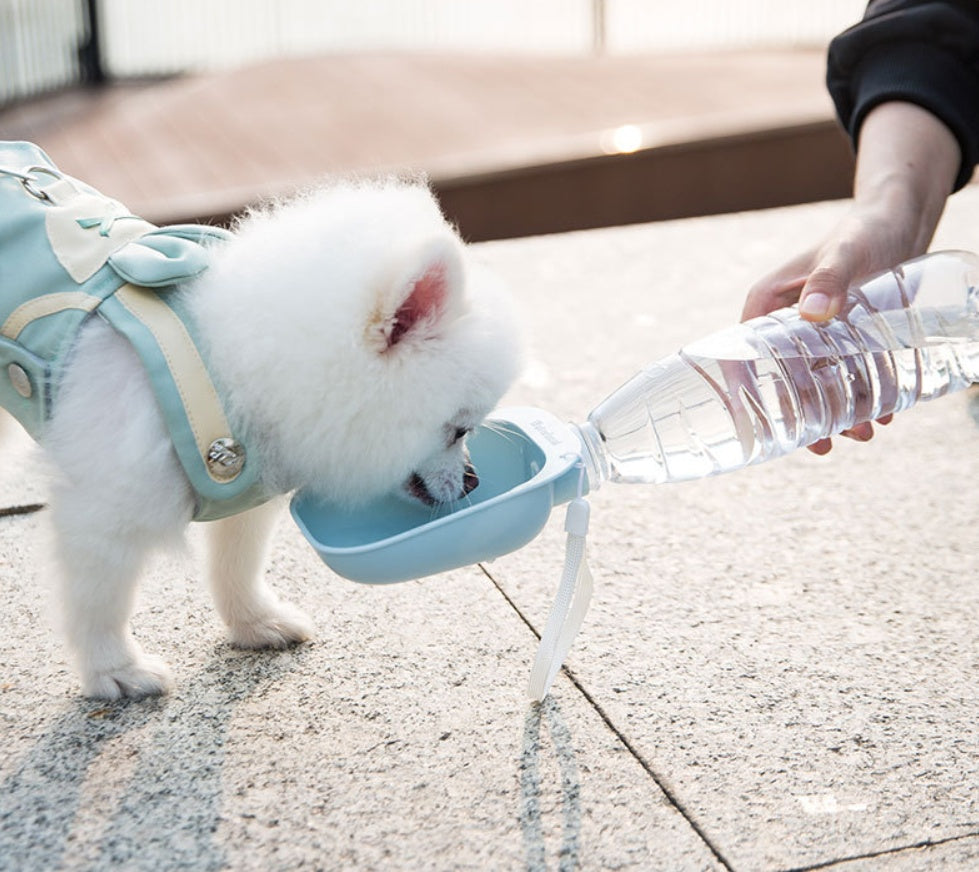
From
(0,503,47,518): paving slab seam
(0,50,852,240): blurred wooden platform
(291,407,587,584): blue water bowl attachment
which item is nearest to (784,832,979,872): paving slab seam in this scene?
(291,407,587,584): blue water bowl attachment

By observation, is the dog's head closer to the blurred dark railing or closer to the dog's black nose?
the dog's black nose

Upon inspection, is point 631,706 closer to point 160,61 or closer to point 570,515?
point 570,515

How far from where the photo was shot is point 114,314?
6.38ft

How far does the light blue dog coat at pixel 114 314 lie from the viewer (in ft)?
6.26

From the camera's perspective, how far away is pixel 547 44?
34.2ft

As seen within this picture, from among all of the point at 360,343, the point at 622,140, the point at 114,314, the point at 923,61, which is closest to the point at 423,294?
the point at 360,343

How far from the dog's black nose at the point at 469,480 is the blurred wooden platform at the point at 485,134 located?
15.5ft

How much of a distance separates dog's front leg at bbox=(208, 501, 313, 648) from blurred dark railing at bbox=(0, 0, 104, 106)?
26.3 feet

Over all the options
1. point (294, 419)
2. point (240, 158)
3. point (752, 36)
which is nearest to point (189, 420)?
point (294, 419)

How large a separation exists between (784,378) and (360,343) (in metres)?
1.04

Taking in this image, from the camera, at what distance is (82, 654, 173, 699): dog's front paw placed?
A: 2137mm

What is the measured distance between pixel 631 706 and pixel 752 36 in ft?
31.2

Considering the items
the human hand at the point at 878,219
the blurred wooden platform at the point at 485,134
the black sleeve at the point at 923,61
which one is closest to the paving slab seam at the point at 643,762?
the human hand at the point at 878,219

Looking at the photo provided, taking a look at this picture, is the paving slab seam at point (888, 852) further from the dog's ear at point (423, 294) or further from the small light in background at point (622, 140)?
the small light in background at point (622, 140)
